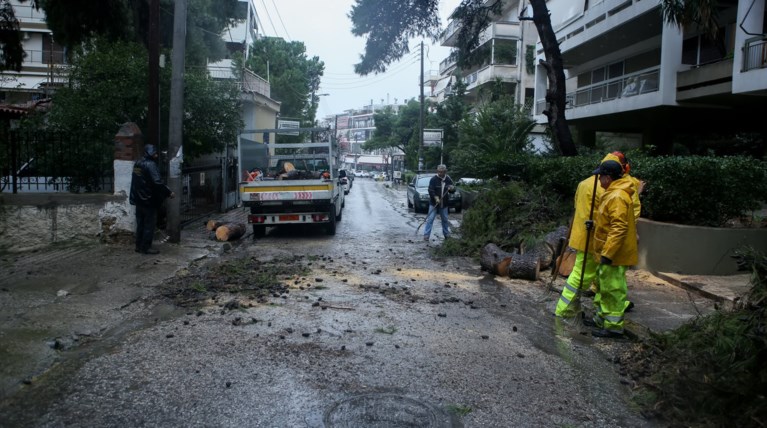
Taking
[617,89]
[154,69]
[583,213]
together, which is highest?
[617,89]

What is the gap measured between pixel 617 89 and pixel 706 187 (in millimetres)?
13240

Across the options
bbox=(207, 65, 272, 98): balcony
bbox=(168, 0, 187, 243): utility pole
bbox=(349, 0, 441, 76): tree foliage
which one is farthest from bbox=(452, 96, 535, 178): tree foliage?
bbox=(207, 65, 272, 98): balcony

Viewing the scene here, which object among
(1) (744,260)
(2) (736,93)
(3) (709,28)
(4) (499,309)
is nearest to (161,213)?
(4) (499,309)

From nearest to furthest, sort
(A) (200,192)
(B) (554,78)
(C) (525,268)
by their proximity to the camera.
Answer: (C) (525,268) → (B) (554,78) → (A) (200,192)

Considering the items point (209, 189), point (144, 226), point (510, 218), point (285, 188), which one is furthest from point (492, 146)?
point (144, 226)

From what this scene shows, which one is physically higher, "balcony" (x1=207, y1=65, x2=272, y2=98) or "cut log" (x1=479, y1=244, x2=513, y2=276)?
"balcony" (x1=207, y1=65, x2=272, y2=98)

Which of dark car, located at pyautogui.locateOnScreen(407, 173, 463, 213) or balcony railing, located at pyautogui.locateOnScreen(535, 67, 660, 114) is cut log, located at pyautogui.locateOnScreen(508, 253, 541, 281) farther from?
dark car, located at pyautogui.locateOnScreen(407, 173, 463, 213)

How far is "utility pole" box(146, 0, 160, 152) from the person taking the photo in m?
11.0

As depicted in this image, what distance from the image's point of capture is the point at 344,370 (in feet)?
→ 15.6

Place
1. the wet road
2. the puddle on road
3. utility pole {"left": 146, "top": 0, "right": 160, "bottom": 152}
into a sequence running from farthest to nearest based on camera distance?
utility pole {"left": 146, "top": 0, "right": 160, "bottom": 152}, the wet road, the puddle on road

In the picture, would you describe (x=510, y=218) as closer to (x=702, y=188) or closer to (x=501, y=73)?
(x=702, y=188)

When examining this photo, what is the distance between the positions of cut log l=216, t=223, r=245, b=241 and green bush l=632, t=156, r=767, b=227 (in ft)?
27.3

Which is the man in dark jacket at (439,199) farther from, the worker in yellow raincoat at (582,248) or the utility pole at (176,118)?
the worker in yellow raincoat at (582,248)

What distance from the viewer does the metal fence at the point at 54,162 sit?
10.1 m
